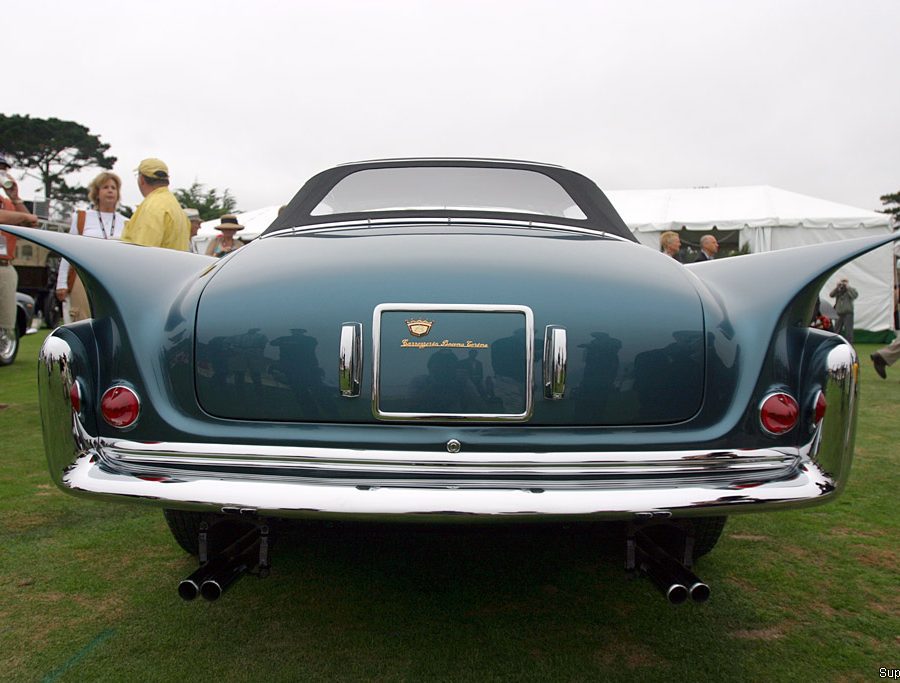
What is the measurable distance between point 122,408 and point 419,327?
0.77 metres

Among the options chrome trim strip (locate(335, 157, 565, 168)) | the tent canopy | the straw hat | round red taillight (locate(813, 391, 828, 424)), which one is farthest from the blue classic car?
the tent canopy

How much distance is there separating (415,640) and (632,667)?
605 millimetres

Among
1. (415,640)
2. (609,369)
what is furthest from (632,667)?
(609,369)

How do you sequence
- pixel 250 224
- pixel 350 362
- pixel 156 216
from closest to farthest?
pixel 350 362 → pixel 156 216 → pixel 250 224

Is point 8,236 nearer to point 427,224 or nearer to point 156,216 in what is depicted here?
point 156,216

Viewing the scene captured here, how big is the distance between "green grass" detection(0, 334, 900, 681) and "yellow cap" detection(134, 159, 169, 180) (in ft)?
7.23

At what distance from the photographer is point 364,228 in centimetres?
251

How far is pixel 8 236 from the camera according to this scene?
19.0 ft

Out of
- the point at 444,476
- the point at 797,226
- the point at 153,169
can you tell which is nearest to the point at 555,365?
the point at 444,476

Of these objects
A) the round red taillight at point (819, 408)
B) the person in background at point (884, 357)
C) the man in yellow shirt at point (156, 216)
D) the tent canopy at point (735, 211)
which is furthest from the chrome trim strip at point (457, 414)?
the tent canopy at point (735, 211)

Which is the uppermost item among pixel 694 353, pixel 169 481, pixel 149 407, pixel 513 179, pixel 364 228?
pixel 513 179

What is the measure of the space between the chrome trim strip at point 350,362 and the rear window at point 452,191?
1165mm

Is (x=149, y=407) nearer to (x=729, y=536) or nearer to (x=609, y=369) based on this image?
(x=609, y=369)

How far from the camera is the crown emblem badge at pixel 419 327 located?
178 centimetres
